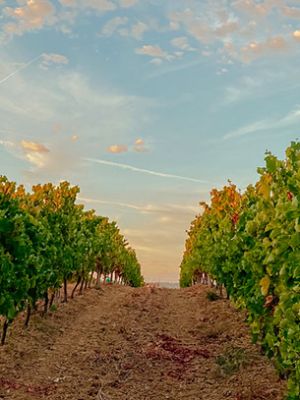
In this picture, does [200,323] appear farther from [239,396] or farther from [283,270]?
[283,270]

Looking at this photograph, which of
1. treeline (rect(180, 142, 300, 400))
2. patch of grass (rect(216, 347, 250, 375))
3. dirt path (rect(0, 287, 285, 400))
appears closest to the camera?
treeline (rect(180, 142, 300, 400))

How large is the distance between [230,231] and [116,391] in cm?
1019

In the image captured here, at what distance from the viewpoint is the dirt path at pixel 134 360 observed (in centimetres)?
1348

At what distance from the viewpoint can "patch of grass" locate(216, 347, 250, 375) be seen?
49.5 ft

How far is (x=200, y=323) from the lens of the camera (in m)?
25.0

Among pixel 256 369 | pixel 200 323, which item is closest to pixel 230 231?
pixel 200 323

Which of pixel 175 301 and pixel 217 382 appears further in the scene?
pixel 175 301

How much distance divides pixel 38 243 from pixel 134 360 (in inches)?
223

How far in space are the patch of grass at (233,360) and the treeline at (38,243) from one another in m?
6.50

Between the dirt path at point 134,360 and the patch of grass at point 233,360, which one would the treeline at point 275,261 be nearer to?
the patch of grass at point 233,360

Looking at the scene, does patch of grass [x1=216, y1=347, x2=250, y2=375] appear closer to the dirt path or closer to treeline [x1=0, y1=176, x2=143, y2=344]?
the dirt path

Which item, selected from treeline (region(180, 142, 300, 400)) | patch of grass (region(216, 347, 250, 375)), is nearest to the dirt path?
patch of grass (region(216, 347, 250, 375))

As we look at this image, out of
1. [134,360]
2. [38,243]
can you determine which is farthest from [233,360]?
[38,243]

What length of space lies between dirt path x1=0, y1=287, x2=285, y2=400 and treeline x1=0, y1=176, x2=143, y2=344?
5.03 ft
